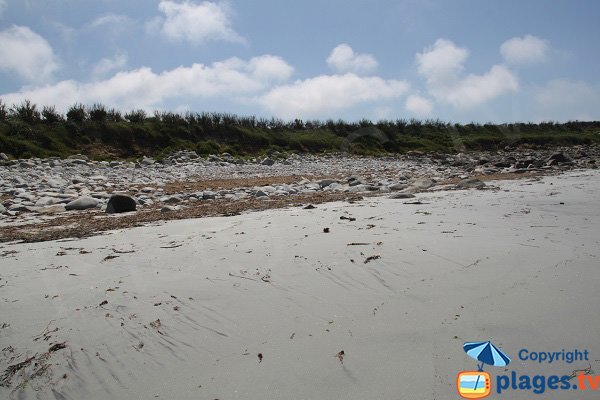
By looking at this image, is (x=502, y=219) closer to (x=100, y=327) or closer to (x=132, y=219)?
(x=100, y=327)

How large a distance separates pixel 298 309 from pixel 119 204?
16.5ft

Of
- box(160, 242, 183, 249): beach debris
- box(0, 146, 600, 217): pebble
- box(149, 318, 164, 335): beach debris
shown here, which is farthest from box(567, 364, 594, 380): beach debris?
box(0, 146, 600, 217): pebble

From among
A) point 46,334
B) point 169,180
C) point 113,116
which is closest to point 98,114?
point 113,116

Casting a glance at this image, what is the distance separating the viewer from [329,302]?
219 cm

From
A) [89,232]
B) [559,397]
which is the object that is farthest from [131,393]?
[89,232]

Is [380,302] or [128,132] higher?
[128,132]

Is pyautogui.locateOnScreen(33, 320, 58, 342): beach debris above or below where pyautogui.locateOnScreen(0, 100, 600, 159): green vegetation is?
below

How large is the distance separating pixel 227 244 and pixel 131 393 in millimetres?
1913

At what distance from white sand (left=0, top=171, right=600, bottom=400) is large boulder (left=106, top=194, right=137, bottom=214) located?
91.0 inches

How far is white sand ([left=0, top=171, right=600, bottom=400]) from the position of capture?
1573 mm

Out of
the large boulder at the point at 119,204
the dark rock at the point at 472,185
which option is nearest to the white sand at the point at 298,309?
the large boulder at the point at 119,204

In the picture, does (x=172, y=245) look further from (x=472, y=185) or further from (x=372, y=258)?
(x=472, y=185)

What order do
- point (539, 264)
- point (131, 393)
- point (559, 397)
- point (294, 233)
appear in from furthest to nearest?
point (294, 233) < point (539, 264) < point (131, 393) < point (559, 397)

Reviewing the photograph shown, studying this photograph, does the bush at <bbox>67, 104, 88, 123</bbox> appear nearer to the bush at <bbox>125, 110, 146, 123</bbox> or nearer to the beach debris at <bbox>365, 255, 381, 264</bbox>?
the bush at <bbox>125, 110, 146, 123</bbox>
